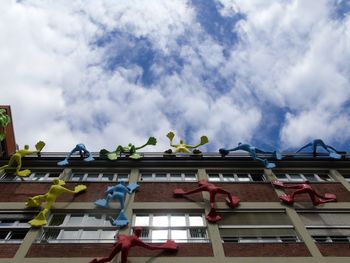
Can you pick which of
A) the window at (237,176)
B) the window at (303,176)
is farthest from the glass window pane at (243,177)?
the window at (303,176)

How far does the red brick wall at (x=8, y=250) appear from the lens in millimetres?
12141

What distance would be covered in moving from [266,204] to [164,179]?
518 cm

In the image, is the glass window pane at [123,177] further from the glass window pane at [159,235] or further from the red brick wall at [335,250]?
the red brick wall at [335,250]

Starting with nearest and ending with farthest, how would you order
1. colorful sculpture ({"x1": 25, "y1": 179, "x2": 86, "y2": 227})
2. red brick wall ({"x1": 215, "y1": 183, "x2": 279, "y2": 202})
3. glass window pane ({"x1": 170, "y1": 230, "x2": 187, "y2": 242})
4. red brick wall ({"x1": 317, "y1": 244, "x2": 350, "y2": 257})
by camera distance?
red brick wall ({"x1": 317, "y1": 244, "x2": 350, "y2": 257})
glass window pane ({"x1": 170, "y1": 230, "x2": 187, "y2": 242})
colorful sculpture ({"x1": 25, "y1": 179, "x2": 86, "y2": 227})
red brick wall ({"x1": 215, "y1": 183, "x2": 279, "y2": 202})

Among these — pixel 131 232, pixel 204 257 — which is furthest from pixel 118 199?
pixel 204 257

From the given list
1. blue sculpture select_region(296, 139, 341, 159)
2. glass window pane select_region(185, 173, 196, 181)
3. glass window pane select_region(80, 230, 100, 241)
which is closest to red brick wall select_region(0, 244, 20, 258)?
glass window pane select_region(80, 230, 100, 241)

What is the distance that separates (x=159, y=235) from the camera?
1345 centimetres

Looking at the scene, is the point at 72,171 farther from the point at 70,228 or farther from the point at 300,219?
the point at 300,219

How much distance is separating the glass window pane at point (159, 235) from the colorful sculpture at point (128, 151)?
5495mm

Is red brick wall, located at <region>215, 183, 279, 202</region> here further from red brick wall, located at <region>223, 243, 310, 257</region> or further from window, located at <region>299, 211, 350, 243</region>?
red brick wall, located at <region>223, 243, 310, 257</region>

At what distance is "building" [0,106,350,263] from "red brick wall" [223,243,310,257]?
3 centimetres

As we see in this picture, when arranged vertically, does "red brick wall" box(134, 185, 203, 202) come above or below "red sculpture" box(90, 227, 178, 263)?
above

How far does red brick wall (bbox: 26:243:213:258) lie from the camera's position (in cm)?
1207

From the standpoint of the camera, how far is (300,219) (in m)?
14.2
